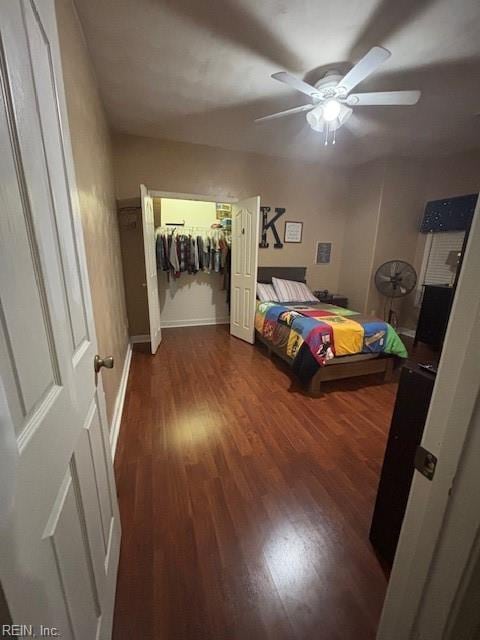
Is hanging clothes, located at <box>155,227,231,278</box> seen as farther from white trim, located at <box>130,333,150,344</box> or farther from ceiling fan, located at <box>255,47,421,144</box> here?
ceiling fan, located at <box>255,47,421,144</box>

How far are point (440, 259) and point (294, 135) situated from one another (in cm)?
290

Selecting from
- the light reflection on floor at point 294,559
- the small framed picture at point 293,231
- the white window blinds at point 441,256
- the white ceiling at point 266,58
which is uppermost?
the white ceiling at point 266,58

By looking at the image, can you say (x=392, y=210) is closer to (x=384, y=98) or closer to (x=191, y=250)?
(x=384, y=98)

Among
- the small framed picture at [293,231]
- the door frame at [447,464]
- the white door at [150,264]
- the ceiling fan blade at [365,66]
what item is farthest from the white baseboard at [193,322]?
the door frame at [447,464]

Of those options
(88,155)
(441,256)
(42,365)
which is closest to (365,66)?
(88,155)

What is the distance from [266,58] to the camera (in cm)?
188

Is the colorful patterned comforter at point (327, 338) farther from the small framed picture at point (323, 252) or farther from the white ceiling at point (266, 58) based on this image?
the white ceiling at point (266, 58)

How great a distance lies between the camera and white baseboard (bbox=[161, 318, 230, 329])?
445 cm

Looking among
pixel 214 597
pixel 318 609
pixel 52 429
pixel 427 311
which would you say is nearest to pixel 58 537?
pixel 52 429

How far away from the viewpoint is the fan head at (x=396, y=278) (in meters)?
3.69

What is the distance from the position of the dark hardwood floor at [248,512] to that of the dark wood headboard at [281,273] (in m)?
2.17

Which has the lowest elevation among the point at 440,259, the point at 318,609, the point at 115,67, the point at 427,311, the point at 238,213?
the point at 318,609

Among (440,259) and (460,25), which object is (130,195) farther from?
(440,259)

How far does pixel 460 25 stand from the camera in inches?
62.5
